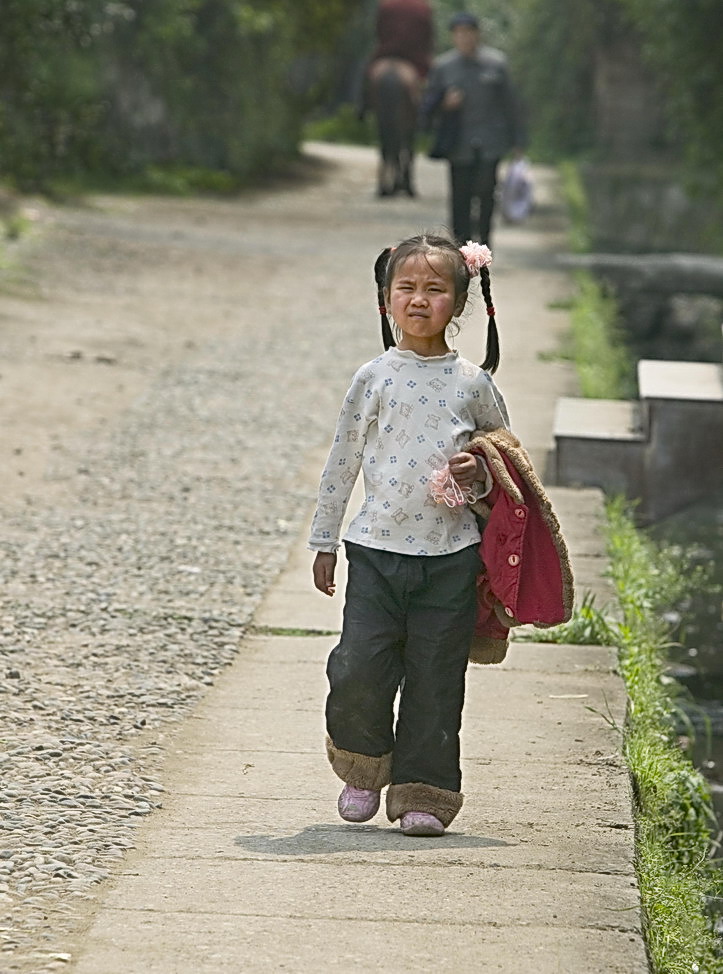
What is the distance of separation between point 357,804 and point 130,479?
353 centimetres

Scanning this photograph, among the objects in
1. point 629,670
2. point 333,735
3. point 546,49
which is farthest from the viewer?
point 546,49

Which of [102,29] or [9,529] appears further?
[102,29]

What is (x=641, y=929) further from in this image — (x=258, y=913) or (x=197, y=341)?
(x=197, y=341)

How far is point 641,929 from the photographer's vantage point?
10.3 feet

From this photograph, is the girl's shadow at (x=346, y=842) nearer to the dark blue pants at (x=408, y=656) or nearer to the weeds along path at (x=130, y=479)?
the dark blue pants at (x=408, y=656)

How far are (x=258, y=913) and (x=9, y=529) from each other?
332 centimetres

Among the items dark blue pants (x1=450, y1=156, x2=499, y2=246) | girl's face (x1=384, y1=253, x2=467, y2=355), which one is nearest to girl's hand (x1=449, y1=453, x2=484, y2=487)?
girl's face (x1=384, y1=253, x2=467, y2=355)

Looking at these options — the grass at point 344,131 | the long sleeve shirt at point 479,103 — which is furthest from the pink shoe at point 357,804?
the grass at point 344,131

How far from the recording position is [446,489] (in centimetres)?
366

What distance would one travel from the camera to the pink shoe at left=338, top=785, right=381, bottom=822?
3771mm

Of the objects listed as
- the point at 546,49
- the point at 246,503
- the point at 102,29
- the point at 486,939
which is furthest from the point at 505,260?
the point at 546,49

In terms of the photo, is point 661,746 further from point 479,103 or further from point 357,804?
point 479,103

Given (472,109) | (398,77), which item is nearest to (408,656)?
(472,109)

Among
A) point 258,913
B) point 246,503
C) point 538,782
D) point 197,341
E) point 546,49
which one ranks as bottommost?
point 546,49
